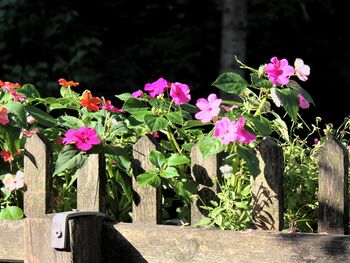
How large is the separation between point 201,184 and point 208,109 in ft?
0.68

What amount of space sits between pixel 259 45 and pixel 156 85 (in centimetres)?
795

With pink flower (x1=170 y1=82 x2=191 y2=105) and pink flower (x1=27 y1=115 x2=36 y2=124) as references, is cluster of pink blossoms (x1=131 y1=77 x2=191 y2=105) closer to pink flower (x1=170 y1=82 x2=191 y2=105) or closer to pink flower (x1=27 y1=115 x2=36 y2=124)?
pink flower (x1=170 y1=82 x2=191 y2=105)

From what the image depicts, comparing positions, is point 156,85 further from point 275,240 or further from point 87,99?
point 275,240

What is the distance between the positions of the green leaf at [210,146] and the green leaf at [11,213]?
64cm

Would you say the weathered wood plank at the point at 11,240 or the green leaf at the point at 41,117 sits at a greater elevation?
the green leaf at the point at 41,117

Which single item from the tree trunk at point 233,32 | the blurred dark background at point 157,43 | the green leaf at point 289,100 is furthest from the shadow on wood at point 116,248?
the blurred dark background at point 157,43

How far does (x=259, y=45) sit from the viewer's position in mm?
10125

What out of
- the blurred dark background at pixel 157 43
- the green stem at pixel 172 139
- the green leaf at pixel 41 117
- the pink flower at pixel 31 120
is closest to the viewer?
the green stem at pixel 172 139

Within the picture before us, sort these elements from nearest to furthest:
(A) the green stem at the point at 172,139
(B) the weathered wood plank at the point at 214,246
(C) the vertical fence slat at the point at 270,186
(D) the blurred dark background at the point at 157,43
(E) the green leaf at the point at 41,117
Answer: (B) the weathered wood plank at the point at 214,246
(C) the vertical fence slat at the point at 270,186
(A) the green stem at the point at 172,139
(E) the green leaf at the point at 41,117
(D) the blurred dark background at the point at 157,43

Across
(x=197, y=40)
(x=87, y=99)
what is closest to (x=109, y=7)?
(x=197, y=40)

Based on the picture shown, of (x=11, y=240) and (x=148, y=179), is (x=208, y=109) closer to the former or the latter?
(x=148, y=179)

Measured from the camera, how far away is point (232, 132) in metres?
2.02

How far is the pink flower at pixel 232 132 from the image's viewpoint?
2014 mm

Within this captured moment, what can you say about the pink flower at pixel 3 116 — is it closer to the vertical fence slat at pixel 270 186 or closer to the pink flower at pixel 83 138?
the pink flower at pixel 83 138
